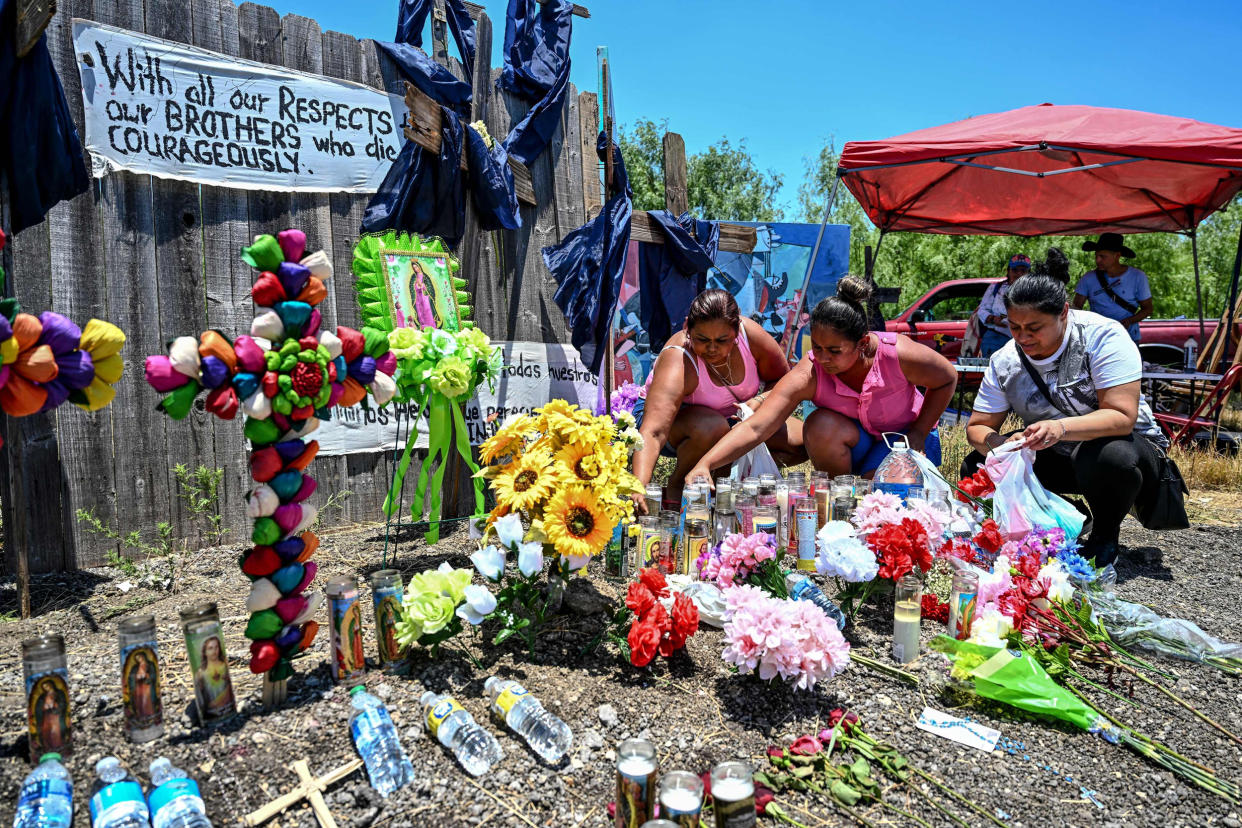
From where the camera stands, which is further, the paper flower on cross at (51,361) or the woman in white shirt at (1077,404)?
the woman in white shirt at (1077,404)

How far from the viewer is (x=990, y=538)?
117 inches

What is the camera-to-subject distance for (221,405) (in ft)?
6.33

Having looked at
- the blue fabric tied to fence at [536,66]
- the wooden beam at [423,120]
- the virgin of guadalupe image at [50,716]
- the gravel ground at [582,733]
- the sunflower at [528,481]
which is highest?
the blue fabric tied to fence at [536,66]

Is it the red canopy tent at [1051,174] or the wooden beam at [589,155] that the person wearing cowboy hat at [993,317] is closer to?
the red canopy tent at [1051,174]

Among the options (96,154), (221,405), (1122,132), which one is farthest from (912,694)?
(1122,132)

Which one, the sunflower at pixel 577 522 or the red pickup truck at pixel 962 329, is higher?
the red pickup truck at pixel 962 329

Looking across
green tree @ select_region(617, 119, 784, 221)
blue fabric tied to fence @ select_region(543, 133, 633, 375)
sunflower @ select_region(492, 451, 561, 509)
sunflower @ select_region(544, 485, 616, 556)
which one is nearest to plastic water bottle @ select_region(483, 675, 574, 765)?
sunflower @ select_region(544, 485, 616, 556)

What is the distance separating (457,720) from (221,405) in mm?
1019

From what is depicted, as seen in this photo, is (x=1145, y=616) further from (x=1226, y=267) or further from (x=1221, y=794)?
(x=1226, y=267)

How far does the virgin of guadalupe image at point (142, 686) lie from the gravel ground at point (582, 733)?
3.3 inches

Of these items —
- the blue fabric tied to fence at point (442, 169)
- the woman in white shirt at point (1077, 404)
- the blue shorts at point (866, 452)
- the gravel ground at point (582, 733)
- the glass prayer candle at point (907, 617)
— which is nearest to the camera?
the gravel ground at point (582, 733)

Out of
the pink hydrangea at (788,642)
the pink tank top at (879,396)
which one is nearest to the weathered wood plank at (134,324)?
the pink hydrangea at (788,642)

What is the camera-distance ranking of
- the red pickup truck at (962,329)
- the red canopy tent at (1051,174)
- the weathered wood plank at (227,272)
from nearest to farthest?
the weathered wood plank at (227,272) → the red canopy tent at (1051,174) → the red pickup truck at (962,329)

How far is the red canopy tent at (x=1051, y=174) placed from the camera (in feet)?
16.4
